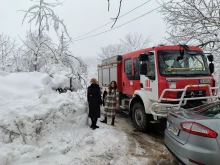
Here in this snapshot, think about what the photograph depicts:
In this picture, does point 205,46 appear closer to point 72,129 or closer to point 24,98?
point 72,129

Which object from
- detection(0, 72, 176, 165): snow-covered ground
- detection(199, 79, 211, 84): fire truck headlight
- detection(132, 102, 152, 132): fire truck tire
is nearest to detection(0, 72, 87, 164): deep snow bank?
detection(0, 72, 176, 165): snow-covered ground

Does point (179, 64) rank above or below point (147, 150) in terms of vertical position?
above

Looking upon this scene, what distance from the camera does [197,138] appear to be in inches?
122

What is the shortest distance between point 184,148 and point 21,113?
11.0ft

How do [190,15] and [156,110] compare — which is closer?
[156,110]

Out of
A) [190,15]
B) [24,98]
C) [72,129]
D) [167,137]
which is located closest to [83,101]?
[72,129]

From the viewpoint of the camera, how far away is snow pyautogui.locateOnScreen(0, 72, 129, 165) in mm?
4078

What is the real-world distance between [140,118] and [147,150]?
70.8 inches

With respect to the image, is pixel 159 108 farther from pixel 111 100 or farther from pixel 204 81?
pixel 111 100

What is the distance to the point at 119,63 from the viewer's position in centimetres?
870

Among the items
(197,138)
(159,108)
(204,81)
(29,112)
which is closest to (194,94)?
(204,81)

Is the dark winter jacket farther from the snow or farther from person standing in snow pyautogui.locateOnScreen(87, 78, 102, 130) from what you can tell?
the snow

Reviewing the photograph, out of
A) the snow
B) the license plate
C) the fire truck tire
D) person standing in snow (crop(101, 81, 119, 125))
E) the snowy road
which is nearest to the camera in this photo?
the license plate

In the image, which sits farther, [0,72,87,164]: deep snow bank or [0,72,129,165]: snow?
[0,72,87,164]: deep snow bank
